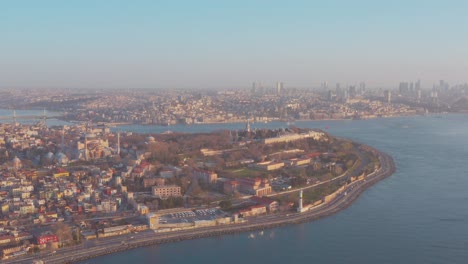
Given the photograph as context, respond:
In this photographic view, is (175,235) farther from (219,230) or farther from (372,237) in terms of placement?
(372,237)

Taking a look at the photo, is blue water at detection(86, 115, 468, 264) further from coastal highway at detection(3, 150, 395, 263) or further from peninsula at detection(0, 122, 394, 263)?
peninsula at detection(0, 122, 394, 263)

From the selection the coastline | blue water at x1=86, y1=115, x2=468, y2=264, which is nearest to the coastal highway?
the coastline

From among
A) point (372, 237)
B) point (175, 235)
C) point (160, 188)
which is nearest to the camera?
point (372, 237)

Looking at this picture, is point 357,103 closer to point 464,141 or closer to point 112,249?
point 464,141

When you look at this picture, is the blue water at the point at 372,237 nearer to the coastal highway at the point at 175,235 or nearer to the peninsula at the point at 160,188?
the coastal highway at the point at 175,235

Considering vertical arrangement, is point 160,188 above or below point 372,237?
above

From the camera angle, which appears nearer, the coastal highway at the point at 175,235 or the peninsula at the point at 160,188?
the coastal highway at the point at 175,235

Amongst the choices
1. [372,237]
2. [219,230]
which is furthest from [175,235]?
[372,237]

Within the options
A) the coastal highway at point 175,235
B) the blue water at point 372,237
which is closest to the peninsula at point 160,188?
the coastal highway at point 175,235

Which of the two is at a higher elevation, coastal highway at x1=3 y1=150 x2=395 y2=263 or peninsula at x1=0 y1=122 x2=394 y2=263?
peninsula at x1=0 y1=122 x2=394 y2=263
